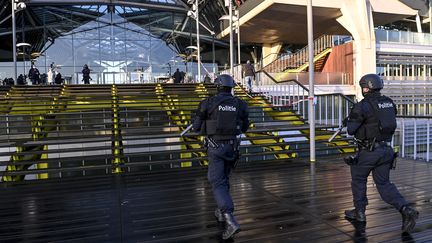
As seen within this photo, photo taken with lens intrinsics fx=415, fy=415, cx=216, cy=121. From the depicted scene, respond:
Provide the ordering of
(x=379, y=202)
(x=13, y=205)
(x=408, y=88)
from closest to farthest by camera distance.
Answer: (x=379, y=202) < (x=13, y=205) < (x=408, y=88)

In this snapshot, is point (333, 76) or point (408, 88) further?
point (408, 88)

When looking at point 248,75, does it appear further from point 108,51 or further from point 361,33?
point 108,51

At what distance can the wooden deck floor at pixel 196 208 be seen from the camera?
182 inches

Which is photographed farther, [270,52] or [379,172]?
[270,52]

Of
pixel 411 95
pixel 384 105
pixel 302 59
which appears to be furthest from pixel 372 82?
pixel 411 95

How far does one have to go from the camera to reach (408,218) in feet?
14.5

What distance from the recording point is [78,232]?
4.86 meters

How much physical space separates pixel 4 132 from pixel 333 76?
19.7 metres

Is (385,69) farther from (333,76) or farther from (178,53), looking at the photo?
(178,53)

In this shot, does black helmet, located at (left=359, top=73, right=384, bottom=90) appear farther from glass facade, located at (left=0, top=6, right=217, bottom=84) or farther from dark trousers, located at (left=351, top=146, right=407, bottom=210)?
glass facade, located at (left=0, top=6, right=217, bottom=84)

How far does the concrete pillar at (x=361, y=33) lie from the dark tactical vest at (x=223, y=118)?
2457 cm

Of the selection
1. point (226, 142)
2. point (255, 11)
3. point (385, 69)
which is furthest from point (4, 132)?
point (385, 69)

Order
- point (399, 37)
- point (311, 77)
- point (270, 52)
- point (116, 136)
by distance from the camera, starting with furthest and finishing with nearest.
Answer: point (270, 52) → point (399, 37) → point (116, 136) → point (311, 77)

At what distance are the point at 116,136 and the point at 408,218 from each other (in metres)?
8.13
